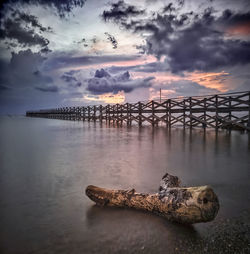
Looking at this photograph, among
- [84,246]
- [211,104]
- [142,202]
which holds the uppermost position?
[211,104]

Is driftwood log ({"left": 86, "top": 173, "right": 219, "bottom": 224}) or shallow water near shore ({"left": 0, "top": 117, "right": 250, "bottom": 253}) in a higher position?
driftwood log ({"left": 86, "top": 173, "right": 219, "bottom": 224})

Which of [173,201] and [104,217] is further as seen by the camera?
[104,217]

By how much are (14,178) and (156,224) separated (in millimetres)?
3767

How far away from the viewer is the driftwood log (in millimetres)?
2299

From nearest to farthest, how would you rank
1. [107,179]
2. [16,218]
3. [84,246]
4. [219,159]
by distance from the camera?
[84,246] < [16,218] < [107,179] < [219,159]

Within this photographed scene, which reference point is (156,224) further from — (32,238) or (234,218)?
(32,238)

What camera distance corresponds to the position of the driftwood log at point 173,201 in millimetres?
2299

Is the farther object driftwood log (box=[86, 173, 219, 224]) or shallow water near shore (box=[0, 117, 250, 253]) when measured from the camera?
driftwood log (box=[86, 173, 219, 224])

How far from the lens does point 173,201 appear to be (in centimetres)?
254

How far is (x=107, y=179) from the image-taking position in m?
4.42

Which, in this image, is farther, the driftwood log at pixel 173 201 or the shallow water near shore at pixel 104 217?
the driftwood log at pixel 173 201

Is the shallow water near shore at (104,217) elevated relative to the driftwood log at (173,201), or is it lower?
lower

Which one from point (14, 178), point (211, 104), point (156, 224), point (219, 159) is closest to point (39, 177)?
point (14, 178)

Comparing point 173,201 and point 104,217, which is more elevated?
point 173,201
